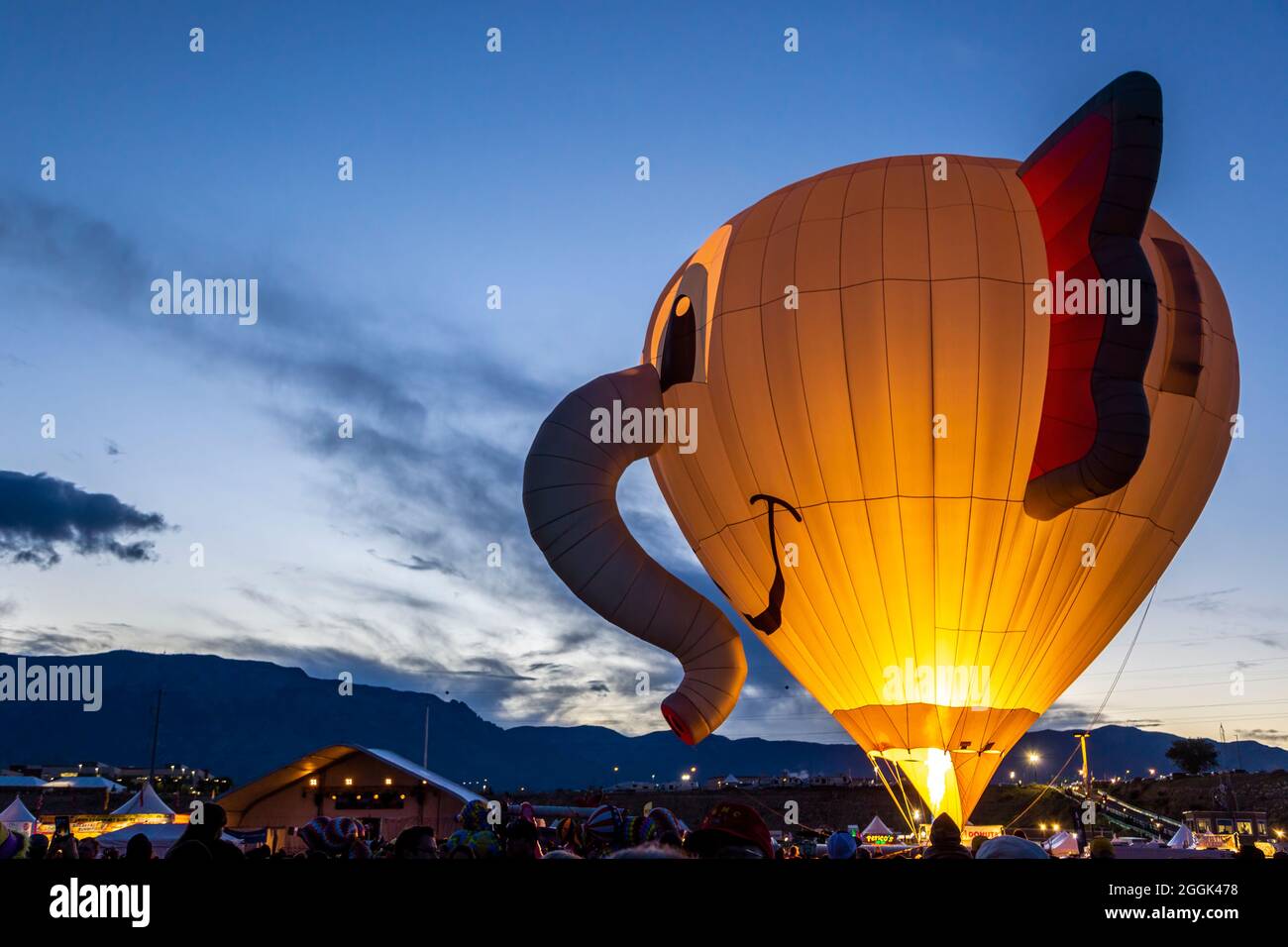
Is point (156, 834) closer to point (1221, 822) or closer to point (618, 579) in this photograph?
point (618, 579)

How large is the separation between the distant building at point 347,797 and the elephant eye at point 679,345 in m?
13.0

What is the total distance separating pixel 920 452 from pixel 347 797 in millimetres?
17315

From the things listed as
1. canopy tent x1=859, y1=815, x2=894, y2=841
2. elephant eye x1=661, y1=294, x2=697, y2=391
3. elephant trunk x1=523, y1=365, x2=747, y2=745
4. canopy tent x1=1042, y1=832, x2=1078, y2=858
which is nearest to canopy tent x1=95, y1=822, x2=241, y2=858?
elephant trunk x1=523, y1=365, x2=747, y2=745

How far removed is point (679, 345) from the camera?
1457cm

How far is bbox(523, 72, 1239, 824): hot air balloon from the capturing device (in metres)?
12.5

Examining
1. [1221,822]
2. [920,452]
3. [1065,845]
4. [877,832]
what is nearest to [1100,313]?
[920,452]

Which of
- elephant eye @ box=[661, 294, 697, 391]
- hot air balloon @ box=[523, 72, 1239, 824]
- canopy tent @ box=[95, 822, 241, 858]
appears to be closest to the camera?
hot air balloon @ box=[523, 72, 1239, 824]

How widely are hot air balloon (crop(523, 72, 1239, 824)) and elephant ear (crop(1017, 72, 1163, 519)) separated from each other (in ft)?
0.14
